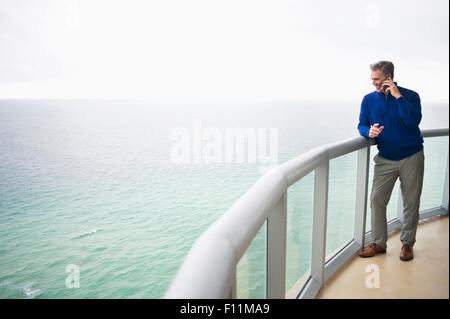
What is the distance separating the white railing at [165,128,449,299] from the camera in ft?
1.45

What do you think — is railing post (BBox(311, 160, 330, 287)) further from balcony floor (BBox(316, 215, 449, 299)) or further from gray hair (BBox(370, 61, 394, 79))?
gray hair (BBox(370, 61, 394, 79))

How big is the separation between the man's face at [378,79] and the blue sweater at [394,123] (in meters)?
0.05

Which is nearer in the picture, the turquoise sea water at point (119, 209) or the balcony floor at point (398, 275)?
the balcony floor at point (398, 275)

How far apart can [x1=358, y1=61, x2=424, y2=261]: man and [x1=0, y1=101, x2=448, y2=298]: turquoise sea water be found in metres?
0.17

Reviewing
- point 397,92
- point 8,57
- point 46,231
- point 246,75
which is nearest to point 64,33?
point 8,57

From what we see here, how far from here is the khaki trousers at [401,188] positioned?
2206mm

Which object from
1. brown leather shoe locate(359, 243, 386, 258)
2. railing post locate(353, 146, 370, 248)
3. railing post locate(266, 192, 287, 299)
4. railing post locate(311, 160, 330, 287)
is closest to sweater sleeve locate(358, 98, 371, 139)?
railing post locate(353, 146, 370, 248)

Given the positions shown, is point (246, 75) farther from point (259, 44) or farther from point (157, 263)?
point (157, 263)

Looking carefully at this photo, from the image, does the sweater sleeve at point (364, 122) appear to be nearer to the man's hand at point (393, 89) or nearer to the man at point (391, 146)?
the man at point (391, 146)

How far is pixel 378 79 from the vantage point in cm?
214

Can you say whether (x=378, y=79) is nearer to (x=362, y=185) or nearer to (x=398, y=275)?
(x=362, y=185)

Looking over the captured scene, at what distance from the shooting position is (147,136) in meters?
49.3

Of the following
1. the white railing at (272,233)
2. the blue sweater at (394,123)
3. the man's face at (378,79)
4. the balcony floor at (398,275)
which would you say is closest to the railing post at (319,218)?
the white railing at (272,233)

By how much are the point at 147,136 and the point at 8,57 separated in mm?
31142
